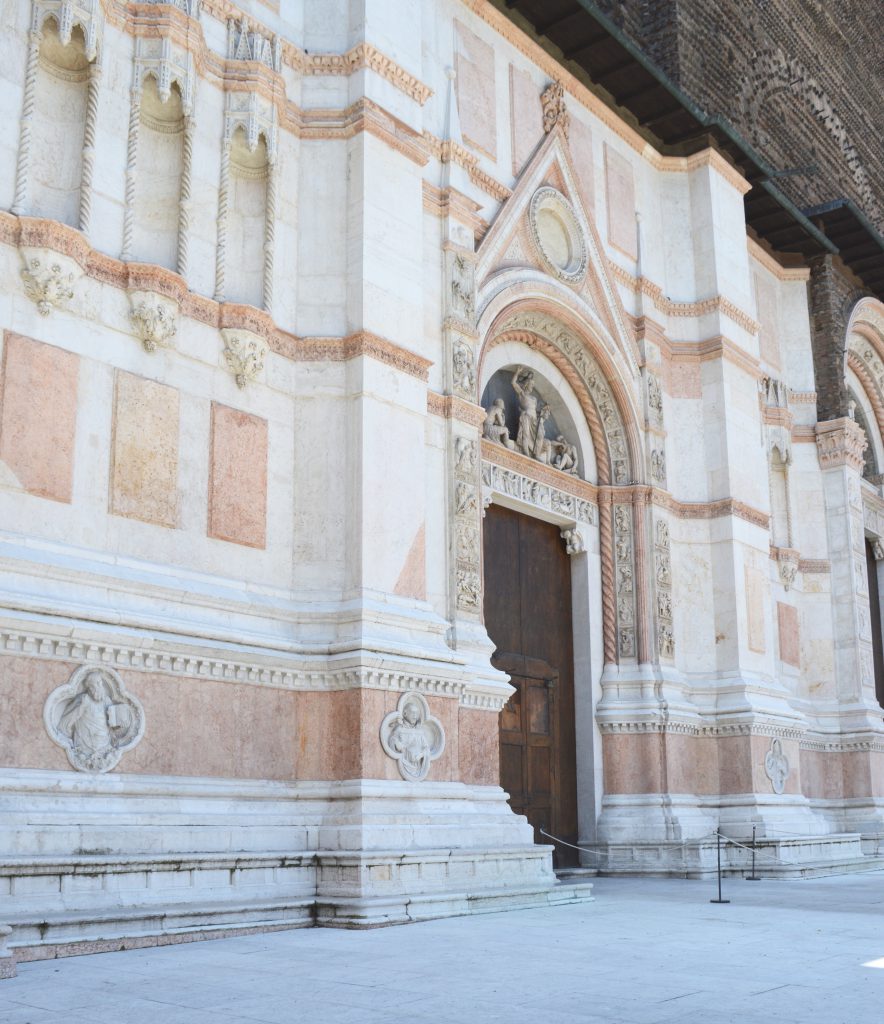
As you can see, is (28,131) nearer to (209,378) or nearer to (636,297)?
(209,378)

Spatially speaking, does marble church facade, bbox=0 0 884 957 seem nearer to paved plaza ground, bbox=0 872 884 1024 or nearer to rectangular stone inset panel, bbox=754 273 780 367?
paved plaza ground, bbox=0 872 884 1024

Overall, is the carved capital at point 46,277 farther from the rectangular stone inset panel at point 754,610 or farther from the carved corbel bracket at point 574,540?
the rectangular stone inset panel at point 754,610

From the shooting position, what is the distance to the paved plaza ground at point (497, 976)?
5613 millimetres

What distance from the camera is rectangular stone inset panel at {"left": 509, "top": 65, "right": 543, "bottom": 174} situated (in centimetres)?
1495

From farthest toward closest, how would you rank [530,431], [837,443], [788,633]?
[837,443], [788,633], [530,431]

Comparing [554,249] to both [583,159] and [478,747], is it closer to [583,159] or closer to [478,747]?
[583,159]

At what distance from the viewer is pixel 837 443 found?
20.6 metres

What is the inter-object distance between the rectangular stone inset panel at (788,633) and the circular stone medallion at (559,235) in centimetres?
689

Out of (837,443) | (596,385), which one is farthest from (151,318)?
(837,443)

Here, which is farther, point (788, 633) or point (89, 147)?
point (788, 633)

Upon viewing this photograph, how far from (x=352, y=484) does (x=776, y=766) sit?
8518mm

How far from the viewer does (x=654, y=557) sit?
1582 cm

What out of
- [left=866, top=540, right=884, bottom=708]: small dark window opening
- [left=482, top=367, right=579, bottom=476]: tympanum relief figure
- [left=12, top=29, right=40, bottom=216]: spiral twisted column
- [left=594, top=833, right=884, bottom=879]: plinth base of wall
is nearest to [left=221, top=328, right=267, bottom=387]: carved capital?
[left=12, top=29, right=40, bottom=216]: spiral twisted column

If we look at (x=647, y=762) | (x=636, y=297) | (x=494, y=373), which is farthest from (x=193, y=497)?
(x=636, y=297)
